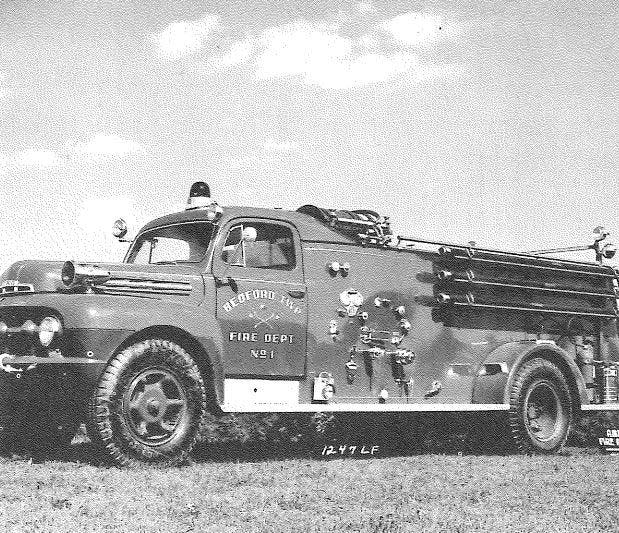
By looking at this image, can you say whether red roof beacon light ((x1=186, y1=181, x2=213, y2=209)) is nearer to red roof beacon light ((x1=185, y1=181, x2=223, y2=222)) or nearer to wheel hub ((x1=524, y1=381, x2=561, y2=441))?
red roof beacon light ((x1=185, y1=181, x2=223, y2=222))

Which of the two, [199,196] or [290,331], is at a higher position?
[199,196]

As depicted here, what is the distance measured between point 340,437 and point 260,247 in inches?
84.6

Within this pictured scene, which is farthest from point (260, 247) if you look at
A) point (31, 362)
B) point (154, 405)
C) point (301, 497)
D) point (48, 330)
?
point (301, 497)

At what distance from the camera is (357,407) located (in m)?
8.98

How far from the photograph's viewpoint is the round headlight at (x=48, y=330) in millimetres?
7457

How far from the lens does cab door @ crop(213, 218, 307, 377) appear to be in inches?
332

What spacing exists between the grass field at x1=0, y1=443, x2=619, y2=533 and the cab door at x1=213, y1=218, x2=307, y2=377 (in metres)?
0.90

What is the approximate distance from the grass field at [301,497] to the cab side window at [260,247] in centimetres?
180

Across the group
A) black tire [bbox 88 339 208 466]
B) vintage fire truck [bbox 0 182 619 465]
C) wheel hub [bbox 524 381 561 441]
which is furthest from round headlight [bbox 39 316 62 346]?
wheel hub [bbox 524 381 561 441]

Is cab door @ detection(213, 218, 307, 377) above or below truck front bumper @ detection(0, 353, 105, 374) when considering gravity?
above

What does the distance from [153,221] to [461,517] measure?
4.99 metres

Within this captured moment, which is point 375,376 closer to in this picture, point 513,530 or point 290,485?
point 290,485

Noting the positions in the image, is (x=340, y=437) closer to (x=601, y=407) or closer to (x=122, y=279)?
(x=122, y=279)

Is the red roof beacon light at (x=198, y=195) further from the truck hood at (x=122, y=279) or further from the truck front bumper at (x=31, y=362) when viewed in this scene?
the truck front bumper at (x=31, y=362)
